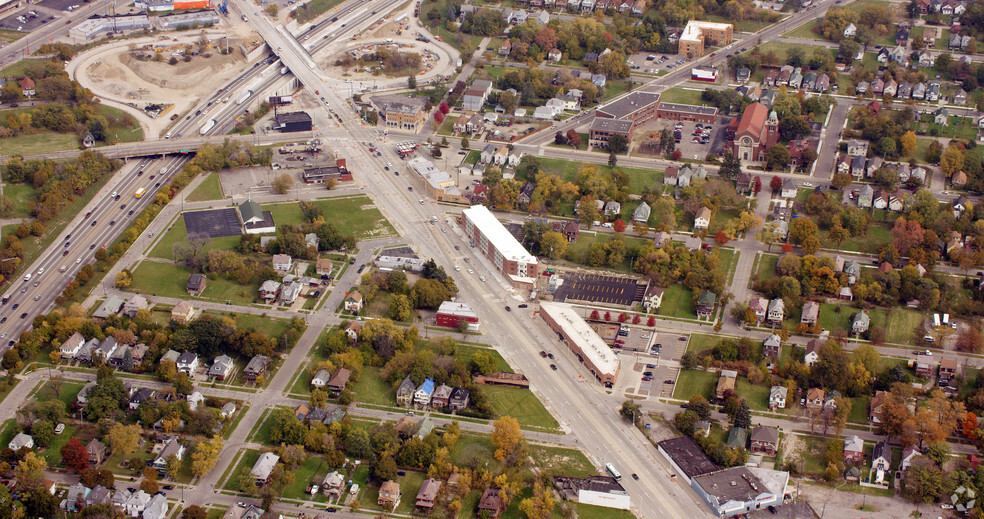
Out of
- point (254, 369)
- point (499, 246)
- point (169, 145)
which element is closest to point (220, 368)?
point (254, 369)

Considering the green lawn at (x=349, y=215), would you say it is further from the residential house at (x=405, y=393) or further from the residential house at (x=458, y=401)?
the residential house at (x=458, y=401)

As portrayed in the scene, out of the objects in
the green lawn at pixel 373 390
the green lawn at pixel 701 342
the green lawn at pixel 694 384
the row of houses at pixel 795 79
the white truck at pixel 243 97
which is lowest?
the green lawn at pixel 373 390

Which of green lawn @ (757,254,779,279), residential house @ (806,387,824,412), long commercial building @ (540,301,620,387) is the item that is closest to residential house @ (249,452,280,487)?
long commercial building @ (540,301,620,387)

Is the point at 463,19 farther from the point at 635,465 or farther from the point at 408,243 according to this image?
the point at 635,465

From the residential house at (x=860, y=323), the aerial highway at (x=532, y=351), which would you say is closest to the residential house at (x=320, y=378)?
the aerial highway at (x=532, y=351)

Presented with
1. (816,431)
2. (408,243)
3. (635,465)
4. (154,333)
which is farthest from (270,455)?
(816,431)

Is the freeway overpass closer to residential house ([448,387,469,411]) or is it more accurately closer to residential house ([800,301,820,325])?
residential house ([448,387,469,411])
